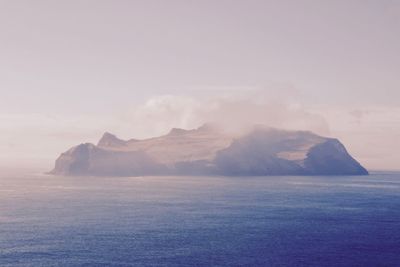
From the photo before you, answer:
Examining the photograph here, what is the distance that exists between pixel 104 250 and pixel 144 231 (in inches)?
1050

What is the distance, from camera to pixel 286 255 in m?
113

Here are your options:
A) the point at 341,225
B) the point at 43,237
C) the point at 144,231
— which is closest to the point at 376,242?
the point at 341,225

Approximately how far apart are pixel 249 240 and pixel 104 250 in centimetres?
4185

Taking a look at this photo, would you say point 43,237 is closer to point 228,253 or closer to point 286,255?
point 228,253

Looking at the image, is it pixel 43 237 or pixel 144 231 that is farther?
pixel 144 231

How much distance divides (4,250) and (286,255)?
236 feet

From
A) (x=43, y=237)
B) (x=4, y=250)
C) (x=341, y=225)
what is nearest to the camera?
(x=4, y=250)

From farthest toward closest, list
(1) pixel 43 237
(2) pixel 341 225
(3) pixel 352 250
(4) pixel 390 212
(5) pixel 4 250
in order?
(4) pixel 390 212, (2) pixel 341 225, (1) pixel 43 237, (3) pixel 352 250, (5) pixel 4 250

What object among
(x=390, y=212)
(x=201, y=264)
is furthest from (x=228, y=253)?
(x=390, y=212)

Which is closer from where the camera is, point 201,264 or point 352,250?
point 201,264

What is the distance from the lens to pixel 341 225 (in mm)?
156875

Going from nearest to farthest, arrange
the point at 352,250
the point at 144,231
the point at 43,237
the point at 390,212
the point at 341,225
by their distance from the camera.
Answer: the point at 352,250 < the point at 43,237 < the point at 144,231 < the point at 341,225 < the point at 390,212

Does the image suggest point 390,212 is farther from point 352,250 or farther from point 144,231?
point 144,231

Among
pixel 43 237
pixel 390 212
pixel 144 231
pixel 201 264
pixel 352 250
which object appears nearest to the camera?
pixel 201 264
